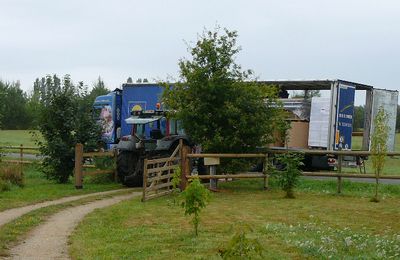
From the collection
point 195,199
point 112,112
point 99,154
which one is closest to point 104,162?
point 99,154

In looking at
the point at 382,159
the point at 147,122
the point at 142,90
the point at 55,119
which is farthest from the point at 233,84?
the point at 142,90

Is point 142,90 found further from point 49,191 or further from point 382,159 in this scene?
point 382,159

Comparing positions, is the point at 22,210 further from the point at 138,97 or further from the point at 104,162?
the point at 138,97

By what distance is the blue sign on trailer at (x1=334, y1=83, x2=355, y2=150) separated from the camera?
2139cm

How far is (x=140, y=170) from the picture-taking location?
18.6 m

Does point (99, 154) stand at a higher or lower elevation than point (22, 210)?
higher

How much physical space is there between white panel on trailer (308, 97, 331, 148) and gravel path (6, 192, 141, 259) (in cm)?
1042

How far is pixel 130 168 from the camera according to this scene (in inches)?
745

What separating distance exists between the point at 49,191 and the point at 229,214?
625cm

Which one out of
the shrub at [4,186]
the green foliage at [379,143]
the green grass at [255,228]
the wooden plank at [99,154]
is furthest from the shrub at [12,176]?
the green foliage at [379,143]

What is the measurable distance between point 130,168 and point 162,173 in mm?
2729

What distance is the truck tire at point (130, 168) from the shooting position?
18.6 m

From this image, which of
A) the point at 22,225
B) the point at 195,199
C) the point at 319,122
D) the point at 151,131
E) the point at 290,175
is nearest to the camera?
the point at 195,199

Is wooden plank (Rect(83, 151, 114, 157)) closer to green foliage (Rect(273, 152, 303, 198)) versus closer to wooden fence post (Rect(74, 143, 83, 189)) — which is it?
wooden fence post (Rect(74, 143, 83, 189))
